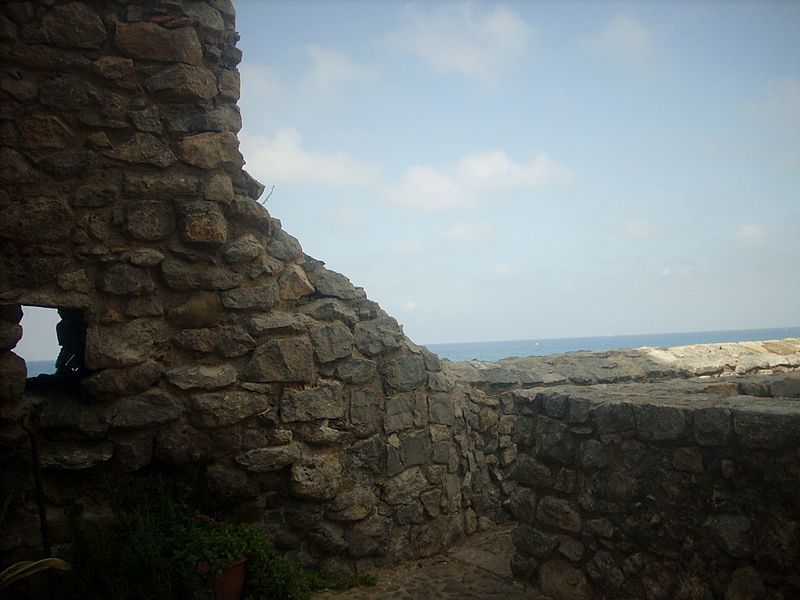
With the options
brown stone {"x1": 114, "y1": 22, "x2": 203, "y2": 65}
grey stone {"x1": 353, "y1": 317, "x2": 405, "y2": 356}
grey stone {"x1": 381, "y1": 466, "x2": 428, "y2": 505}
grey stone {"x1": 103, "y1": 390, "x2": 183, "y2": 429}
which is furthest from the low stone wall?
brown stone {"x1": 114, "y1": 22, "x2": 203, "y2": 65}

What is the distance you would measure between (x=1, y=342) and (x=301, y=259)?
235 centimetres

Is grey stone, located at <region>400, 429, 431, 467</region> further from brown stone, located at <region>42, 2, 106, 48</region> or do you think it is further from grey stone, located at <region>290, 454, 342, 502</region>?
brown stone, located at <region>42, 2, 106, 48</region>

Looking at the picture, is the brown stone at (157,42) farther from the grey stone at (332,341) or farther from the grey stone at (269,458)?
the grey stone at (269,458)

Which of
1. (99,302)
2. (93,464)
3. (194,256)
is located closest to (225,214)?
(194,256)

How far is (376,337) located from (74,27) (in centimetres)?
341

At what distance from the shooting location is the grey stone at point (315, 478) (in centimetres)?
469

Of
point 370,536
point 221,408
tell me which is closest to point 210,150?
point 221,408

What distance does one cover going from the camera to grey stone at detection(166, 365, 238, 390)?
4.42 m

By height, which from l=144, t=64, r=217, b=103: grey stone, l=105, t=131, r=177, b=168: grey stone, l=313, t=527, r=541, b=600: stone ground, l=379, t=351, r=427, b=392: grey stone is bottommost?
l=313, t=527, r=541, b=600: stone ground

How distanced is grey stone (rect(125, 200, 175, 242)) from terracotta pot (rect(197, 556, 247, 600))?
2.41 m

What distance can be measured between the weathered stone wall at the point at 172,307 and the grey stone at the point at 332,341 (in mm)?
17

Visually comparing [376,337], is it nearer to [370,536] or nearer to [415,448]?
[415,448]

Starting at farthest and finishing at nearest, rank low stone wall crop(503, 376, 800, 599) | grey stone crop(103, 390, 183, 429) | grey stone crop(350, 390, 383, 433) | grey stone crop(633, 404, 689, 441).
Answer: grey stone crop(350, 390, 383, 433), grey stone crop(103, 390, 183, 429), grey stone crop(633, 404, 689, 441), low stone wall crop(503, 376, 800, 599)

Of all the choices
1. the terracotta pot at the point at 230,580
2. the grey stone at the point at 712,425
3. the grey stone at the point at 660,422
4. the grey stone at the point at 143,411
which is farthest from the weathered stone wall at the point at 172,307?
the grey stone at the point at 712,425
